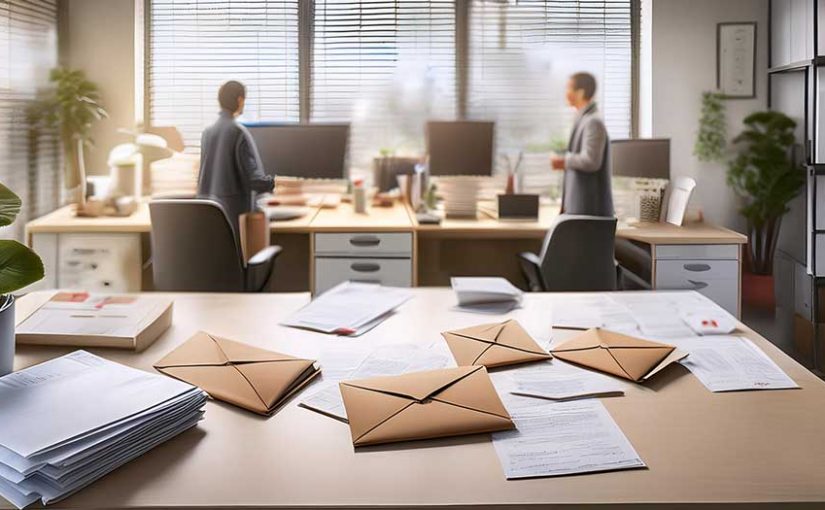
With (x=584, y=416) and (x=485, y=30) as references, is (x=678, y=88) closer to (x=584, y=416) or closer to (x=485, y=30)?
(x=485, y=30)

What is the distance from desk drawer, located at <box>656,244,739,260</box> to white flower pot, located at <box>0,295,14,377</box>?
65.1 inches

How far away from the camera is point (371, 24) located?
2.15m

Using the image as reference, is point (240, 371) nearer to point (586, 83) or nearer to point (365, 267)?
point (586, 83)

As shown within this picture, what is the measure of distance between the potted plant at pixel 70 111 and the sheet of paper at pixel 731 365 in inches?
65.9

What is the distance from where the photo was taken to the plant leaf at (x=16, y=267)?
1.17 metres

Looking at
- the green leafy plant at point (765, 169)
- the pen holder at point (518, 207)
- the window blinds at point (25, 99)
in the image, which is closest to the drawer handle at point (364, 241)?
the pen holder at point (518, 207)

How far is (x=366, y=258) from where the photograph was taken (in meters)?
2.96

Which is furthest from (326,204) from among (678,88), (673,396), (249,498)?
(249,498)

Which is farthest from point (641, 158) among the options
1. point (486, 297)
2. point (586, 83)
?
point (486, 297)

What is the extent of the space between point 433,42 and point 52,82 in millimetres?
1077

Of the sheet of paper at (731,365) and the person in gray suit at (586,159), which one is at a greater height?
the person in gray suit at (586,159)

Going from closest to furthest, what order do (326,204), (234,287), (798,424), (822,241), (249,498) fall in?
A: (249,498)
(798,424)
(822,241)
(234,287)
(326,204)

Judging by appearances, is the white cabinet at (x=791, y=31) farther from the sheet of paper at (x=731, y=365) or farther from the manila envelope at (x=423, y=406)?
the manila envelope at (x=423, y=406)

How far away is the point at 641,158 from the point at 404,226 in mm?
1037
